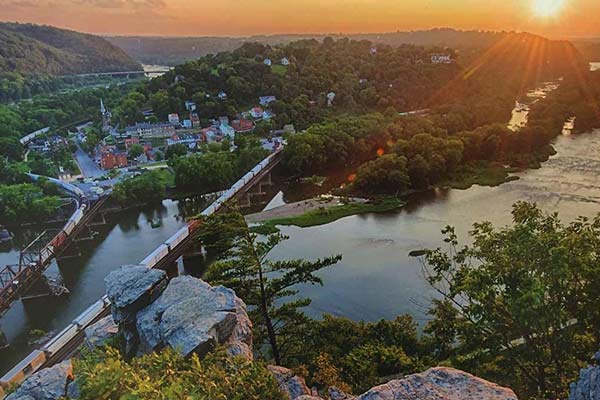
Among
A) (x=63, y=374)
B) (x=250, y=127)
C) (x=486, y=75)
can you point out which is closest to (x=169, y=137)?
(x=250, y=127)

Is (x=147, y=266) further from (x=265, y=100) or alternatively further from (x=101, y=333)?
(x=265, y=100)

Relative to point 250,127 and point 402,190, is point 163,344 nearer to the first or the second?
point 402,190

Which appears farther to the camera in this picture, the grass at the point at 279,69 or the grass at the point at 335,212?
the grass at the point at 279,69

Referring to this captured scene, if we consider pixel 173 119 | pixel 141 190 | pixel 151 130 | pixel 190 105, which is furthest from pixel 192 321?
pixel 190 105

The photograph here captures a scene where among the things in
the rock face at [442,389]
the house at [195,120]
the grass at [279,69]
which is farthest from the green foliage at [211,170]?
the grass at [279,69]

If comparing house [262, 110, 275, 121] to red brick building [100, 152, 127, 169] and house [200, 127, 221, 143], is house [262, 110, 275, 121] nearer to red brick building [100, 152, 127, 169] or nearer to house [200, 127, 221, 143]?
house [200, 127, 221, 143]

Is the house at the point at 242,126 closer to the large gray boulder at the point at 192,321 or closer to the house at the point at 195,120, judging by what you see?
the house at the point at 195,120
